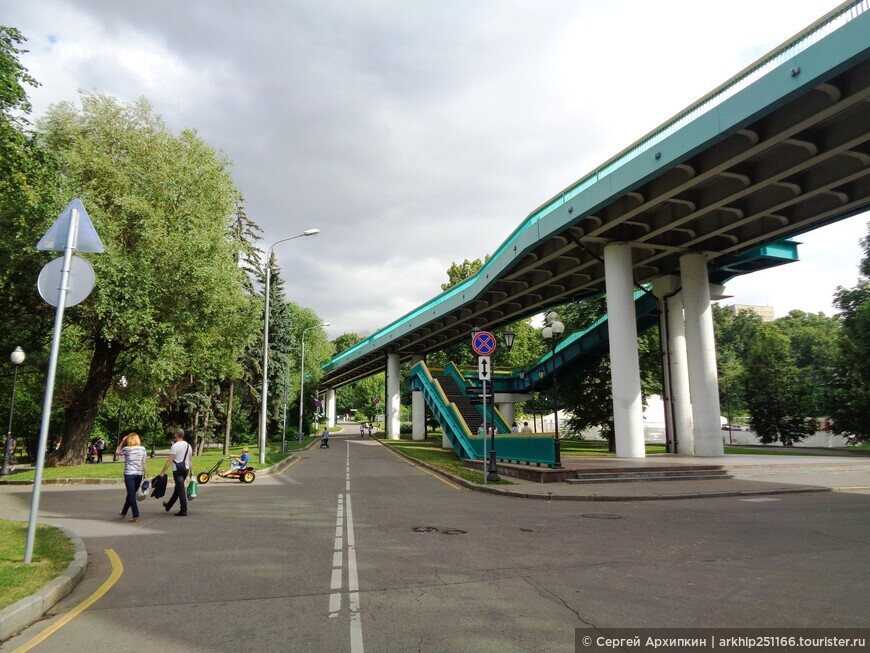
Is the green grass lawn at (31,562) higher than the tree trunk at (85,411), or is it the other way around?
the tree trunk at (85,411)

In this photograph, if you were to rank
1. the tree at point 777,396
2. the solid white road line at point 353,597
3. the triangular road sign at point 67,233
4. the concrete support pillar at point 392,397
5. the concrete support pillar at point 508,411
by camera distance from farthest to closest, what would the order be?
1. the concrete support pillar at point 392,397
2. the concrete support pillar at point 508,411
3. the tree at point 777,396
4. the triangular road sign at point 67,233
5. the solid white road line at point 353,597

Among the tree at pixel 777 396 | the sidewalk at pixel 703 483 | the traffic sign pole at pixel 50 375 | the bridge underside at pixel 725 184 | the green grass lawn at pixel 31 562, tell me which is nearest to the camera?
the green grass lawn at pixel 31 562

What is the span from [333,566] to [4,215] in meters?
19.2

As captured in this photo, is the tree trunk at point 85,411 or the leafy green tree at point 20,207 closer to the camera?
the leafy green tree at point 20,207

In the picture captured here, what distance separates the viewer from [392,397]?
55.0 metres

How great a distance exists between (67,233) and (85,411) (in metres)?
18.4

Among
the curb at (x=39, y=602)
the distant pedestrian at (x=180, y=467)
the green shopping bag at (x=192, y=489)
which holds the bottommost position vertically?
the curb at (x=39, y=602)

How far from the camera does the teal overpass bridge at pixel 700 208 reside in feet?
45.5

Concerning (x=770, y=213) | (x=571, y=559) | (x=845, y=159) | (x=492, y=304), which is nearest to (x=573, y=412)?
(x=492, y=304)

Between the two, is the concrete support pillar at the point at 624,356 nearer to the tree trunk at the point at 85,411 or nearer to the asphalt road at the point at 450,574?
the asphalt road at the point at 450,574

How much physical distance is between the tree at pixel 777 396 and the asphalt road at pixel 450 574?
34541 millimetres

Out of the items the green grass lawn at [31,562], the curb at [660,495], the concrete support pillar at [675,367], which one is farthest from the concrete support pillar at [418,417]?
the green grass lawn at [31,562]

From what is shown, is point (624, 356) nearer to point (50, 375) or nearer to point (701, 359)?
point (701, 359)

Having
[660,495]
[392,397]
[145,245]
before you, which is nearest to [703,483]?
[660,495]
